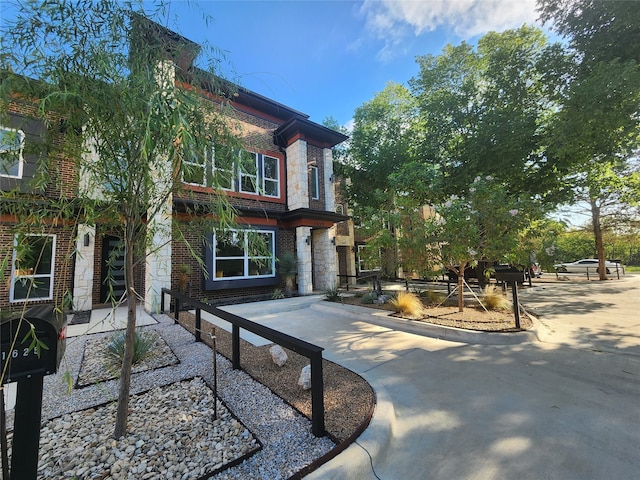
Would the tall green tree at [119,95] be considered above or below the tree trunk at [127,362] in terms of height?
above

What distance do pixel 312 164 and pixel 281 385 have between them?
10936 millimetres

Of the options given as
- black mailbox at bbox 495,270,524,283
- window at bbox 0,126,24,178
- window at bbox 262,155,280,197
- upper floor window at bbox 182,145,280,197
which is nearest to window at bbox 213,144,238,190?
upper floor window at bbox 182,145,280,197

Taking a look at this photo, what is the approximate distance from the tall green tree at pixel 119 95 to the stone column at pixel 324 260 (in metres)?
10.2

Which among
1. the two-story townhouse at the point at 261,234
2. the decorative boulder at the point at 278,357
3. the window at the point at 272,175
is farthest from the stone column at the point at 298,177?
the decorative boulder at the point at 278,357

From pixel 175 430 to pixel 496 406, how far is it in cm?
340

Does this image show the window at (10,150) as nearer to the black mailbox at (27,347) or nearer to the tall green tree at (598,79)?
the black mailbox at (27,347)

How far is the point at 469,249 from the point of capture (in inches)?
Result: 282

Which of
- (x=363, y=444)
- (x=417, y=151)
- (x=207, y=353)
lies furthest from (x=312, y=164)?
(x=363, y=444)

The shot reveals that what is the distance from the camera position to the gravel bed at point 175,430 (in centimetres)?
215

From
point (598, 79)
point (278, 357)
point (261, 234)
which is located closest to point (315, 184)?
point (261, 234)

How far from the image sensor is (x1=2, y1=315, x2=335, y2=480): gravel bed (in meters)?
2.15

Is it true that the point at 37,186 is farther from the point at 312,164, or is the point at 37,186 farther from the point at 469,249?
the point at 312,164

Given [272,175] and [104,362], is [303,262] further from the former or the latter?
[104,362]

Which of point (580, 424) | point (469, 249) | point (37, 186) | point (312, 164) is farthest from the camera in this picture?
point (312, 164)
